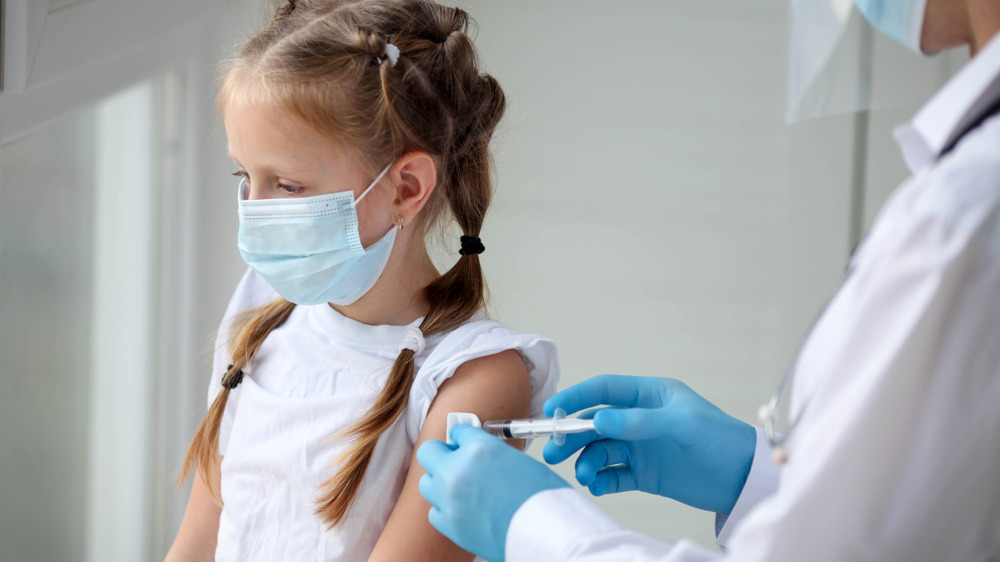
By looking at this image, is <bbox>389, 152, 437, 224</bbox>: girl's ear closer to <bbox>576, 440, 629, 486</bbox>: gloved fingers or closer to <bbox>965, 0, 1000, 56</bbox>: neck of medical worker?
<bbox>576, 440, 629, 486</bbox>: gloved fingers

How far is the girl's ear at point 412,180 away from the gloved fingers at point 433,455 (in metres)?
0.37

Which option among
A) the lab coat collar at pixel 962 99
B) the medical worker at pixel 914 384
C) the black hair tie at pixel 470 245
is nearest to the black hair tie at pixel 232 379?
the black hair tie at pixel 470 245

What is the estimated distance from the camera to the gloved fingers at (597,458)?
3.68ft

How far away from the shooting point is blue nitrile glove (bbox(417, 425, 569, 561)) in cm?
84

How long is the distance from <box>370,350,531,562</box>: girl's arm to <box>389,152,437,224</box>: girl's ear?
25 cm

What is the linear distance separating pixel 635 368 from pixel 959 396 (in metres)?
1.41

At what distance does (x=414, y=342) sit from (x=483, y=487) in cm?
34

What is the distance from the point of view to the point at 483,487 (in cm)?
85

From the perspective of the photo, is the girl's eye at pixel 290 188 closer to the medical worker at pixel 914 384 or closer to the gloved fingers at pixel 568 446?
the gloved fingers at pixel 568 446

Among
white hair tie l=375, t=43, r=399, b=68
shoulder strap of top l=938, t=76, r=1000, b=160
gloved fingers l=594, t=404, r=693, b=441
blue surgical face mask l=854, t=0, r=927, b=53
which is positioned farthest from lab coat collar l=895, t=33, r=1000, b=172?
white hair tie l=375, t=43, r=399, b=68

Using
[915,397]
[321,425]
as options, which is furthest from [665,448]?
[915,397]

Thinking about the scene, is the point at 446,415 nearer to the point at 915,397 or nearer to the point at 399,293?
the point at 399,293

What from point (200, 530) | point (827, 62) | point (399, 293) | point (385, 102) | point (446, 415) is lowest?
point (200, 530)

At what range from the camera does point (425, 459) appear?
3.03 ft
